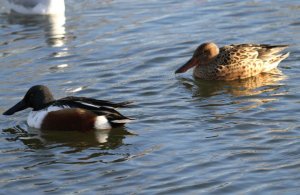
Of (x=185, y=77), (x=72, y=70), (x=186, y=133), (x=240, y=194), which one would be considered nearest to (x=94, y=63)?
(x=72, y=70)

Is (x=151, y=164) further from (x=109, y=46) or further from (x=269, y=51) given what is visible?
(x=109, y=46)

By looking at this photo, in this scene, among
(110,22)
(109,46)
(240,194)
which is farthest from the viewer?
(110,22)

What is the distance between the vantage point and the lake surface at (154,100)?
9008 millimetres

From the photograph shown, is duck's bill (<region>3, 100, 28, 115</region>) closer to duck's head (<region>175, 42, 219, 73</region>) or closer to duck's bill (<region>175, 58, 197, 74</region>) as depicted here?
duck's bill (<region>175, 58, 197, 74</region>)

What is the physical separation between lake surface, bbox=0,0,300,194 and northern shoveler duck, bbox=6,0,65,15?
24cm

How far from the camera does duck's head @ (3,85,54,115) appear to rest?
11.3 meters

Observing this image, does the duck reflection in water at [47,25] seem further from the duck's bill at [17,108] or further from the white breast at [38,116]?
the white breast at [38,116]

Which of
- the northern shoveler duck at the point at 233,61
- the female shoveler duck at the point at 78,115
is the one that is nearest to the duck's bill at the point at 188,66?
the northern shoveler duck at the point at 233,61

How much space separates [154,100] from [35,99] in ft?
5.12

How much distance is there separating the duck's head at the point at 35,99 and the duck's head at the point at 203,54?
2495 mm

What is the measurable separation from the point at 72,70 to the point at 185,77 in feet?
5.59

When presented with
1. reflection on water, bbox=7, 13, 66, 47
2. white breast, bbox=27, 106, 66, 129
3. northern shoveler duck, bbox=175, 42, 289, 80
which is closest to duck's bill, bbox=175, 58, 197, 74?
northern shoveler duck, bbox=175, 42, 289, 80

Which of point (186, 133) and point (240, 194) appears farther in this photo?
point (186, 133)

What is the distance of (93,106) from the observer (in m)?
10.9
